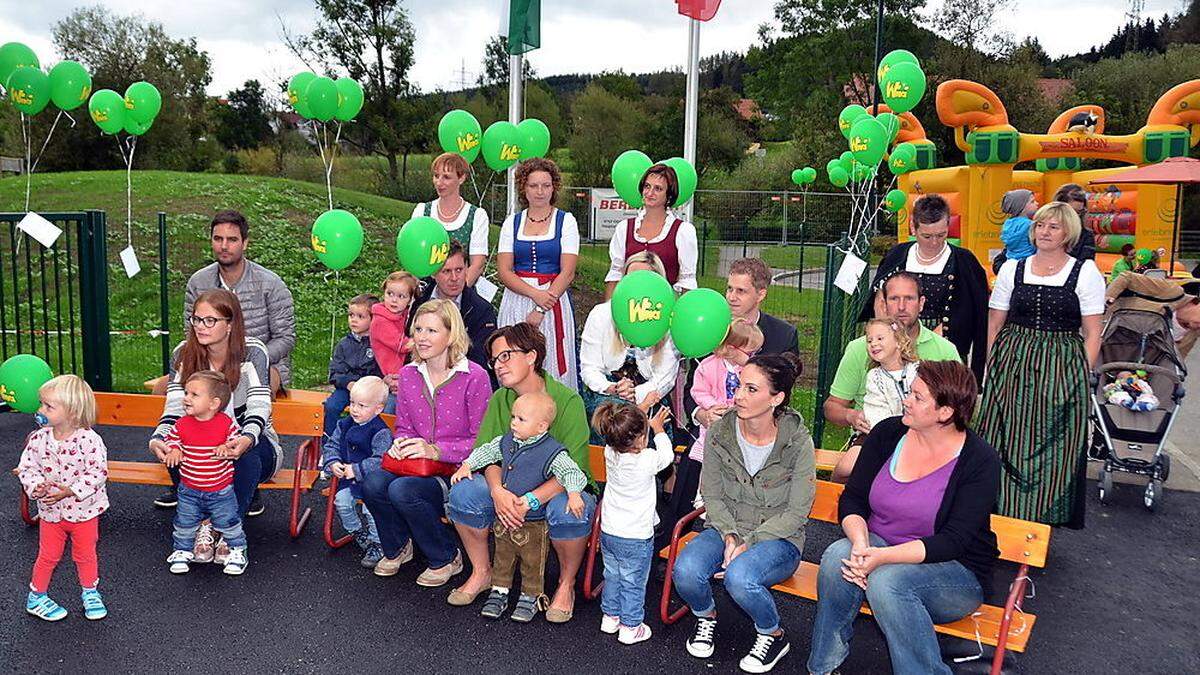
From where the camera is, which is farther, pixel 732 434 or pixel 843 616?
pixel 732 434

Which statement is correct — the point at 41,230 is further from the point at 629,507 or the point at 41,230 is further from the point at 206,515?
the point at 629,507

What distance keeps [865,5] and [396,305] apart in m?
39.7

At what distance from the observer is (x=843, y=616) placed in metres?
3.83

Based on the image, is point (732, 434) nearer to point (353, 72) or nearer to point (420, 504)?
point (420, 504)

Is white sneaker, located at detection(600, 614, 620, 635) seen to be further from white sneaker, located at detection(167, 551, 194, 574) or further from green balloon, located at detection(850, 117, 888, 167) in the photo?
green balloon, located at detection(850, 117, 888, 167)

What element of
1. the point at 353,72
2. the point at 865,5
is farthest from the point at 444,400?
the point at 865,5

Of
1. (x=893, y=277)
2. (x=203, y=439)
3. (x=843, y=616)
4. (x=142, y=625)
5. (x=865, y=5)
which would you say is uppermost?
(x=865, y=5)

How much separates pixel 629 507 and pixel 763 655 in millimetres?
849

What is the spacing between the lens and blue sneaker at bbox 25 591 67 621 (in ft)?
14.2

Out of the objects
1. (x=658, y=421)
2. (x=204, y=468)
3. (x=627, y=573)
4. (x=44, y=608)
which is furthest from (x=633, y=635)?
(x=44, y=608)

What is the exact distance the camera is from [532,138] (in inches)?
261

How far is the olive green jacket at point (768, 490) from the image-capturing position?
4.14 meters

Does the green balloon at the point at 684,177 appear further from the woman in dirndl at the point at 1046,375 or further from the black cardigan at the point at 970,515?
the black cardigan at the point at 970,515

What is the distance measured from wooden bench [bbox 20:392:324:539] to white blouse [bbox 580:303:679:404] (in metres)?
1.65
